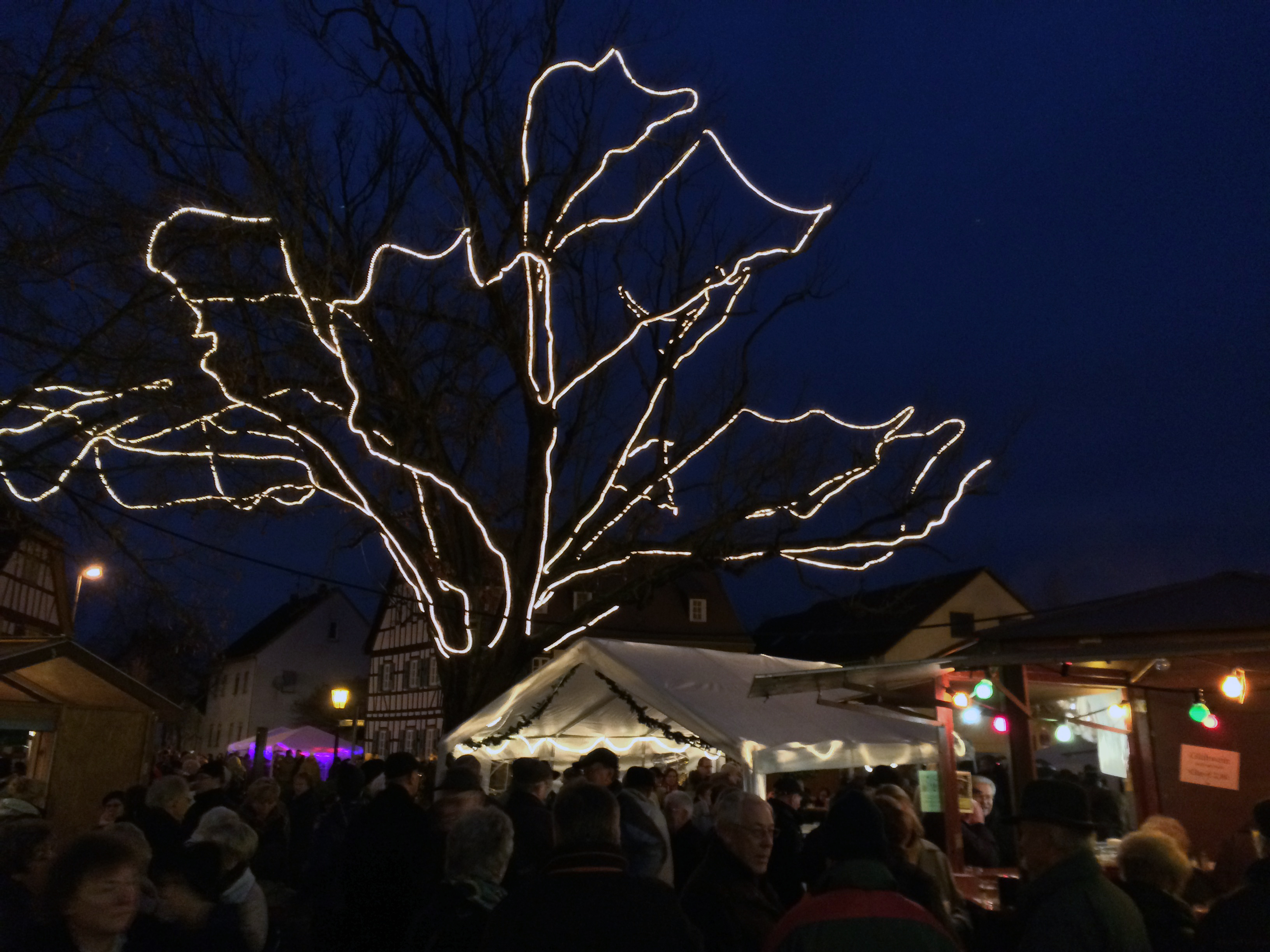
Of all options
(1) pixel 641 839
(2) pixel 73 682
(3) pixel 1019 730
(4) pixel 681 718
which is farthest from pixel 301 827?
(3) pixel 1019 730

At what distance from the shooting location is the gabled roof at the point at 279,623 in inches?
2103

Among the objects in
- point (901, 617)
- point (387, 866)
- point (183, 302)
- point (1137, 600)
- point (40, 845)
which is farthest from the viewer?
point (901, 617)

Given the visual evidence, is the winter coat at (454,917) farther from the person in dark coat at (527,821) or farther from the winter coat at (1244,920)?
the winter coat at (1244,920)

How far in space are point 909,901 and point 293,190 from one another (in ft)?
41.6

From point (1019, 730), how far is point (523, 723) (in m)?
5.51

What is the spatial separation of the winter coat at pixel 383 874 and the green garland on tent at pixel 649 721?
6.03m

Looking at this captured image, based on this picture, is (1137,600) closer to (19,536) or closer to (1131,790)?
(1131,790)

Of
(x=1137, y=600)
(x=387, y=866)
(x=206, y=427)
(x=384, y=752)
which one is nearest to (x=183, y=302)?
(x=206, y=427)

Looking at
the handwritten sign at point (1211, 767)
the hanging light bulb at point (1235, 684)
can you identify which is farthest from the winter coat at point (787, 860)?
the handwritten sign at point (1211, 767)

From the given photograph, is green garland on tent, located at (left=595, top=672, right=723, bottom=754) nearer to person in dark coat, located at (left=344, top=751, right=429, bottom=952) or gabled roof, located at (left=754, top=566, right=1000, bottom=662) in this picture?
person in dark coat, located at (left=344, top=751, right=429, bottom=952)

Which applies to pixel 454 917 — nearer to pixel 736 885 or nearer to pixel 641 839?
pixel 736 885

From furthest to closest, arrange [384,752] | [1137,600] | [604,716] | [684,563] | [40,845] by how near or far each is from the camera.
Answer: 1. [384,752]
2. [684,563]
3. [604,716]
4. [1137,600]
5. [40,845]

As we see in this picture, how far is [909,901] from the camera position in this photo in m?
3.06

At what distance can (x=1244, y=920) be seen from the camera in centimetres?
351
